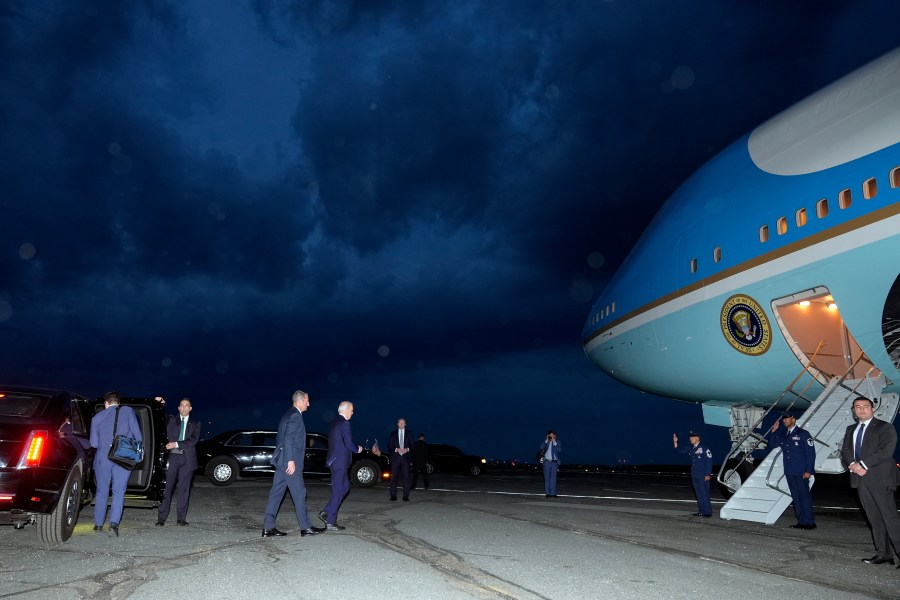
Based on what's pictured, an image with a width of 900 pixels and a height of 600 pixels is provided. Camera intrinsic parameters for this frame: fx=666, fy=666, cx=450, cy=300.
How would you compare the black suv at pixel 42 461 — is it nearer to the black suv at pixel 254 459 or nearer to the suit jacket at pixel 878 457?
the suit jacket at pixel 878 457

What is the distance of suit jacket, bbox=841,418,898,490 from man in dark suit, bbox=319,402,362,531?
5.57m

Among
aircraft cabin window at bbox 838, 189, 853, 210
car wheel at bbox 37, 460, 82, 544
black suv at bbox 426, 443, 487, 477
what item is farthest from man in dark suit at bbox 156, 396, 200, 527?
black suv at bbox 426, 443, 487, 477

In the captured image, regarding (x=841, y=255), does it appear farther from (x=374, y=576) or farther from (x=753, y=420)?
(x=374, y=576)

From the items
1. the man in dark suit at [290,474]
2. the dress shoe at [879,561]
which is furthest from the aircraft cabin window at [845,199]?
the man in dark suit at [290,474]

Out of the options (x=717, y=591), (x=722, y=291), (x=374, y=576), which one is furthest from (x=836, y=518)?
(x=374, y=576)

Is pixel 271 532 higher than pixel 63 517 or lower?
lower

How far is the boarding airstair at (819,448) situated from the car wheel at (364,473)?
31.7 feet

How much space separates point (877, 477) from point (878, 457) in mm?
197

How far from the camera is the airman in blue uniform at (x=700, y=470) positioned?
1098 centimetres

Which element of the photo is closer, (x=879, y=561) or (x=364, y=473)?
(x=879, y=561)

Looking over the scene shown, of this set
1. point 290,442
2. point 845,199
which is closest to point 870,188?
point 845,199

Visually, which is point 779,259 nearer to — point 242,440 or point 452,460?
point 242,440

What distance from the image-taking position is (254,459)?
59.9 ft

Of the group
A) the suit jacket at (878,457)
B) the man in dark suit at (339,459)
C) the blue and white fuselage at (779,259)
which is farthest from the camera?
the blue and white fuselage at (779,259)
